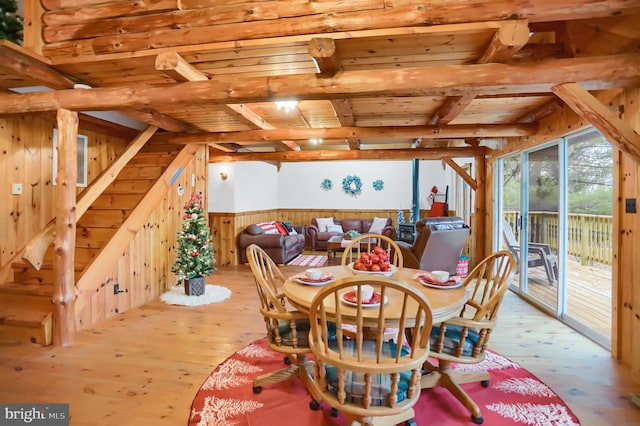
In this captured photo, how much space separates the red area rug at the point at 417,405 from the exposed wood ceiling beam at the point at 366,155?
366cm

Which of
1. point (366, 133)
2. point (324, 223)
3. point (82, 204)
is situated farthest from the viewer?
point (324, 223)

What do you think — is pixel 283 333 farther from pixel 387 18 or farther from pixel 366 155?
pixel 366 155

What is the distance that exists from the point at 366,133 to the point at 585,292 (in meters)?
3.45

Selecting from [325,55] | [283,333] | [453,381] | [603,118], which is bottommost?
[453,381]

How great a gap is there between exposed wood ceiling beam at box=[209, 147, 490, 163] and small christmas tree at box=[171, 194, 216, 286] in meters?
1.96

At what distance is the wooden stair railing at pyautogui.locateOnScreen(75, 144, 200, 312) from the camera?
3106 millimetres

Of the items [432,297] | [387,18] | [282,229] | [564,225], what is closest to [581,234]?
[564,225]

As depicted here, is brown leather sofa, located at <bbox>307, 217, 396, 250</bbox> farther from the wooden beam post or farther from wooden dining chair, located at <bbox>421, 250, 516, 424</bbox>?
wooden dining chair, located at <bbox>421, 250, 516, 424</bbox>

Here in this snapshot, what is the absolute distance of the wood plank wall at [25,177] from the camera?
3.30 metres

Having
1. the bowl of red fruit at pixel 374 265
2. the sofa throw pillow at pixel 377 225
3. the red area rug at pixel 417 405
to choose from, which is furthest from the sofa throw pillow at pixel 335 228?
the red area rug at pixel 417 405

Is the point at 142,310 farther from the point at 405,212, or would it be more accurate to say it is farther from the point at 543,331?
the point at 405,212

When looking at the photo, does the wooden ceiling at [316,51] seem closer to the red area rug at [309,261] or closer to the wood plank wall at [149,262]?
the wood plank wall at [149,262]

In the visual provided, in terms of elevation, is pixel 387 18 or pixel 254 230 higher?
pixel 387 18

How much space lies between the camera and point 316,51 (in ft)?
6.68
